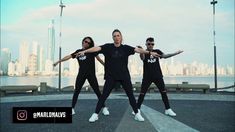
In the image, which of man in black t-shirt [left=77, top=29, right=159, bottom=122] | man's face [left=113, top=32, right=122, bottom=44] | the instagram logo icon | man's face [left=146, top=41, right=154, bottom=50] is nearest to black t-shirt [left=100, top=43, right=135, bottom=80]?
man in black t-shirt [left=77, top=29, right=159, bottom=122]

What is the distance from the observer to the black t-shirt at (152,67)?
252 inches

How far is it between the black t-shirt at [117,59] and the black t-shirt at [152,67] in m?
0.82

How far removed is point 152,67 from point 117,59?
113cm

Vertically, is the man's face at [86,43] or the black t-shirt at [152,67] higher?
the man's face at [86,43]

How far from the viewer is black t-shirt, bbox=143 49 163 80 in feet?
21.0

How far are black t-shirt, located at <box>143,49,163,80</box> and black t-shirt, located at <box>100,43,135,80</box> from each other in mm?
817

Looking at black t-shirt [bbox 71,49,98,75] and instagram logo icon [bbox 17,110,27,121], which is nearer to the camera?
instagram logo icon [bbox 17,110,27,121]

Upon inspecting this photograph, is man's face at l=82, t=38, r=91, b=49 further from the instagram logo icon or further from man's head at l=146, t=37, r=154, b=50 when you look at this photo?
the instagram logo icon

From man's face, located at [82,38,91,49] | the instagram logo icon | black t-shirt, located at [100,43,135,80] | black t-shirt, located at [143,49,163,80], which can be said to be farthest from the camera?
man's face, located at [82,38,91,49]

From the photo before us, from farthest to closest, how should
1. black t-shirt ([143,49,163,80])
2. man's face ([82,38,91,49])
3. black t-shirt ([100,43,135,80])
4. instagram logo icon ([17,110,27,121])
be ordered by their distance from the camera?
1. man's face ([82,38,91,49])
2. black t-shirt ([143,49,163,80])
3. black t-shirt ([100,43,135,80])
4. instagram logo icon ([17,110,27,121])

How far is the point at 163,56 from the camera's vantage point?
20.6 ft

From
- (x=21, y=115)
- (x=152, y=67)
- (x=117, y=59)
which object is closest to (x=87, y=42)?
(x=117, y=59)

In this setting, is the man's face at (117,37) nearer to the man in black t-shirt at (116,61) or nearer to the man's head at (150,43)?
the man in black t-shirt at (116,61)

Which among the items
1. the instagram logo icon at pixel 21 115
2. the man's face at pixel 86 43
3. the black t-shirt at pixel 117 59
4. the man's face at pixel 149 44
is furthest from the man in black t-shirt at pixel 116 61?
the instagram logo icon at pixel 21 115
